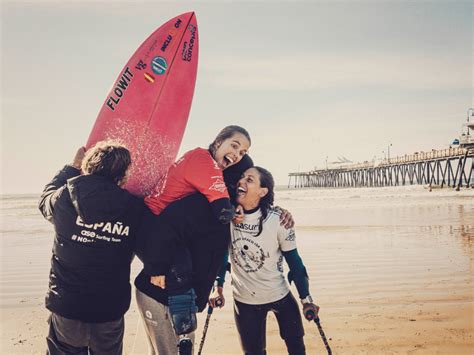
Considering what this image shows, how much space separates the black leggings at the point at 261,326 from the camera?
2.62 meters

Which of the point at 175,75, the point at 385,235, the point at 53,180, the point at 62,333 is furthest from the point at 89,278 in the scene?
the point at 385,235

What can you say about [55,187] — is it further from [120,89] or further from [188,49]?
[188,49]

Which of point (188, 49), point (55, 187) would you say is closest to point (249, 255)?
point (55, 187)

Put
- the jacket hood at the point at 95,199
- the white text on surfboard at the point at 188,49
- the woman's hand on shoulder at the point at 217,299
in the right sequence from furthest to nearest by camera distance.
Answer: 1. the white text on surfboard at the point at 188,49
2. the woman's hand on shoulder at the point at 217,299
3. the jacket hood at the point at 95,199

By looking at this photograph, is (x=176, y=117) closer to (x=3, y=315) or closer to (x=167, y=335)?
(x=167, y=335)

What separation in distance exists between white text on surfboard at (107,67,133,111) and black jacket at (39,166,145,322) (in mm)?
1656

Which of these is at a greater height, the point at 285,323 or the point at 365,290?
the point at 285,323

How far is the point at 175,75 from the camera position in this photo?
3.84m

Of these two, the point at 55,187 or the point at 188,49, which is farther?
the point at 188,49

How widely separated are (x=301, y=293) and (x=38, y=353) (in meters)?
2.66

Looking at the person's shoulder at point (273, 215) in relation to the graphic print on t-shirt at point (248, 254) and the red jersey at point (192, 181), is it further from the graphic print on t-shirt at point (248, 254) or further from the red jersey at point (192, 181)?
the red jersey at point (192, 181)

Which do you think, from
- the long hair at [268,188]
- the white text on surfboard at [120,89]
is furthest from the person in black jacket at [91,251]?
the white text on surfboard at [120,89]

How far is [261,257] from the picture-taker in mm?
2629

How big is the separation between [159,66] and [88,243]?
2125mm
